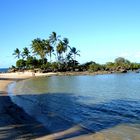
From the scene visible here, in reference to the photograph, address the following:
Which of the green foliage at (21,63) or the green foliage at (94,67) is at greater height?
the green foliage at (21,63)

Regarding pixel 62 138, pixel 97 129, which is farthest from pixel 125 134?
pixel 62 138

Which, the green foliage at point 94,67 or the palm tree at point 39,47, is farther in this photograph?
the green foliage at point 94,67

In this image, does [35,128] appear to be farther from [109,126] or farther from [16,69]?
[16,69]

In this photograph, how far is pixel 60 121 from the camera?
1983 cm

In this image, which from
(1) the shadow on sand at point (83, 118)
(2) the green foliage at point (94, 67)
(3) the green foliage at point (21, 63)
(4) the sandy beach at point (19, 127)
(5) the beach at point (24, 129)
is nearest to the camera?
(5) the beach at point (24, 129)

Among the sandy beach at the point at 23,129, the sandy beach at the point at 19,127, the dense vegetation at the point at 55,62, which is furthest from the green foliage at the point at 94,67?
the sandy beach at the point at 23,129

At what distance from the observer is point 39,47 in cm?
11969

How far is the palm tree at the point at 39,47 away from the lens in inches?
4710

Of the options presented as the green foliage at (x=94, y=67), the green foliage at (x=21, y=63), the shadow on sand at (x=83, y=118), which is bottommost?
the shadow on sand at (x=83, y=118)

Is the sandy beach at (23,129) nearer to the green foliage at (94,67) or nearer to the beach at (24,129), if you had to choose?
the beach at (24,129)

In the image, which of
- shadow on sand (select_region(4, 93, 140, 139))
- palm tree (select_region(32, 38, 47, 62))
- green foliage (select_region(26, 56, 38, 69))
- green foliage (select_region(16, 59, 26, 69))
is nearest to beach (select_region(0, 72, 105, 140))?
shadow on sand (select_region(4, 93, 140, 139))

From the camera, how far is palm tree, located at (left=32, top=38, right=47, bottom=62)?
392 feet

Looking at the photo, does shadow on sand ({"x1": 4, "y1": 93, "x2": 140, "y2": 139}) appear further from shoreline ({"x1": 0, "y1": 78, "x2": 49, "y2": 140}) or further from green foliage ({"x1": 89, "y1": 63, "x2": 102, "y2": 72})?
green foliage ({"x1": 89, "y1": 63, "x2": 102, "y2": 72})

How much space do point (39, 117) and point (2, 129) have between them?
481 centimetres
